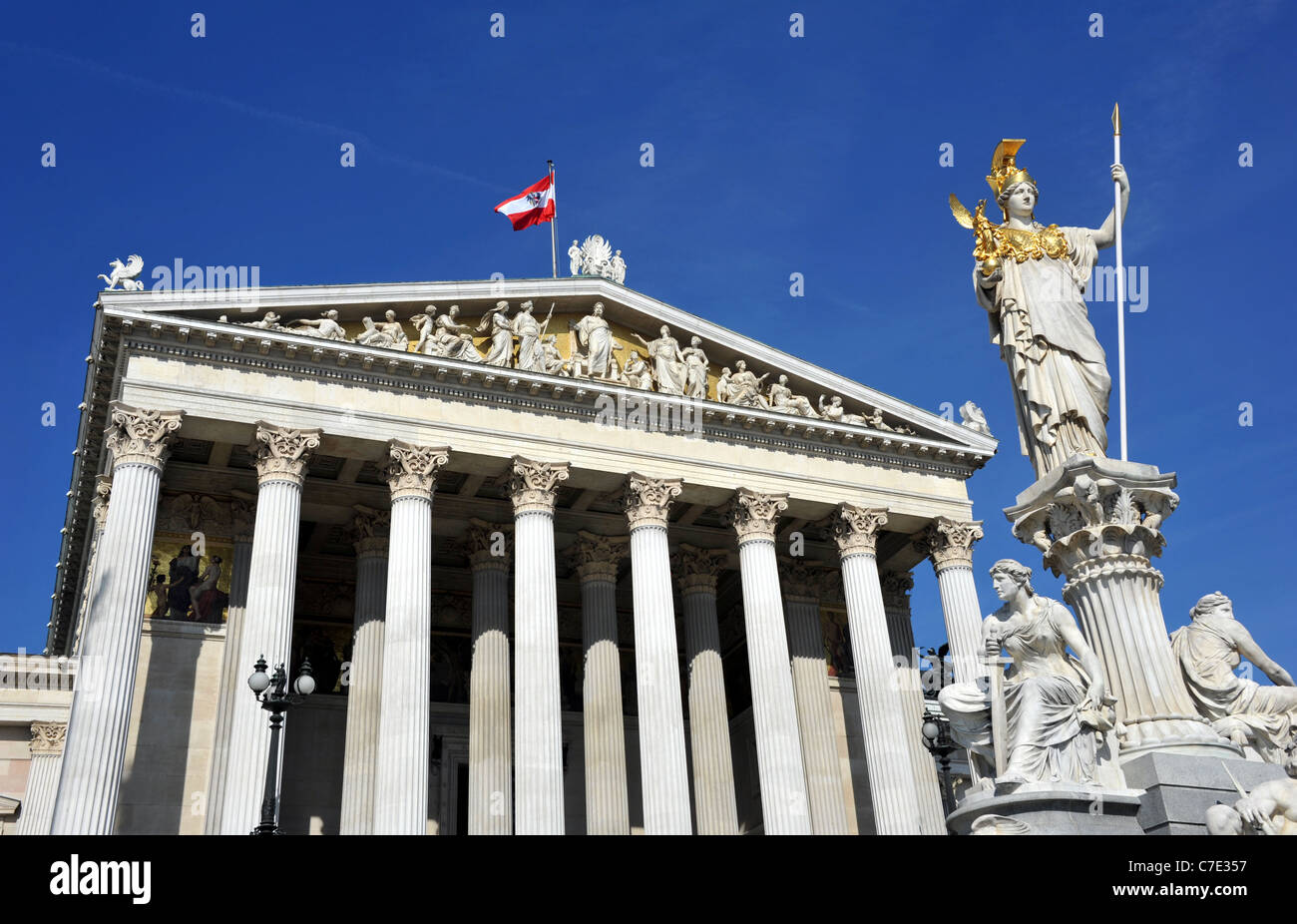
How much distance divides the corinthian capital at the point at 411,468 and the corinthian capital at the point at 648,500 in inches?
208

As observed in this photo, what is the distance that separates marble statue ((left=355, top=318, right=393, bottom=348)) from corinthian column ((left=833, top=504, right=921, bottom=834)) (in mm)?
13417

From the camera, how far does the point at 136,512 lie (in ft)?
84.2

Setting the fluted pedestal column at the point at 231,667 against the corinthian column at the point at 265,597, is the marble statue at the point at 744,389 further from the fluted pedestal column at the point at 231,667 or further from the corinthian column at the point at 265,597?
the fluted pedestal column at the point at 231,667

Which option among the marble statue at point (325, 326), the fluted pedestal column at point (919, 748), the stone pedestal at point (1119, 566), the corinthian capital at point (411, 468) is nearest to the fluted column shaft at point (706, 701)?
the fluted pedestal column at point (919, 748)

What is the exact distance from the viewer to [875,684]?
31.4 meters

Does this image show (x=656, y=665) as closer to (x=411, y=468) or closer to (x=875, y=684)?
(x=875, y=684)

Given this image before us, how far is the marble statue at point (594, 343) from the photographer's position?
32.2 meters

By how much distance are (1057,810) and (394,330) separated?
23.9 metres

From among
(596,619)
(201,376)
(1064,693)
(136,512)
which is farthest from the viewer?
(596,619)

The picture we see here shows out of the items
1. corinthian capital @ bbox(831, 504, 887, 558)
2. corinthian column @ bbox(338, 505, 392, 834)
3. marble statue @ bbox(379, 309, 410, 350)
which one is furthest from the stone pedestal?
corinthian capital @ bbox(831, 504, 887, 558)

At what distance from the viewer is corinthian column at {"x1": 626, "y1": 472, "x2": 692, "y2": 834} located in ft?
92.6
